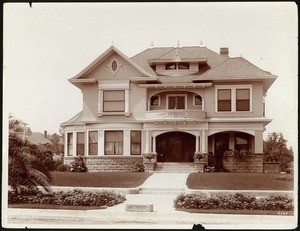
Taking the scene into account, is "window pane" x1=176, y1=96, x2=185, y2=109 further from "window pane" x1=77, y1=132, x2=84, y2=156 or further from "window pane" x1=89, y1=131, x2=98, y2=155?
"window pane" x1=77, y1=132, x2=84, y2=156

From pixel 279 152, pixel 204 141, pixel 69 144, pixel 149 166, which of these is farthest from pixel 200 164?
pixel 69 144

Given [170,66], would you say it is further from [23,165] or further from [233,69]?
[23,165]

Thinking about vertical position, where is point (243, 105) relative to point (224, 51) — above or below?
below

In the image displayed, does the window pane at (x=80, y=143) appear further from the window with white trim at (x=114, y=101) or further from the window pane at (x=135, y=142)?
the window pane at (x=135, y=142)

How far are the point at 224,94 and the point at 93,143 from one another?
5.54 meters

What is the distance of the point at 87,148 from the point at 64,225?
17.9 feet

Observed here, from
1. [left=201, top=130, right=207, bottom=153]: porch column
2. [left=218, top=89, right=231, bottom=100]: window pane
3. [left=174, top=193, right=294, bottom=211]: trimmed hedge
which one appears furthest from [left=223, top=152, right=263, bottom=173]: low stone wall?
[left=174, top=193, right=294, bottom=211]: trimmed hedge

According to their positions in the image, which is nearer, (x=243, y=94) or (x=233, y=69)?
(x=243, y=94)

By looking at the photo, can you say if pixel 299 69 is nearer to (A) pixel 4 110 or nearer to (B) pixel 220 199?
(B) pixel 220 199

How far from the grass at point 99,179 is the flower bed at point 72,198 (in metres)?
0.70

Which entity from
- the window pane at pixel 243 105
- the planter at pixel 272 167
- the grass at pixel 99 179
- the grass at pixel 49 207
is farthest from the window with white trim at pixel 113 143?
the planter at pixel 272 167

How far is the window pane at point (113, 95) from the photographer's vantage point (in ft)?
79.1

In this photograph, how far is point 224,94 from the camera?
2447 cm

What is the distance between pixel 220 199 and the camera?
66.8 ft
